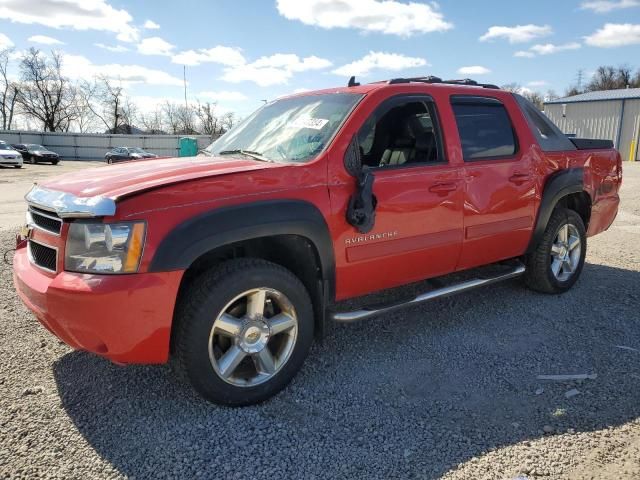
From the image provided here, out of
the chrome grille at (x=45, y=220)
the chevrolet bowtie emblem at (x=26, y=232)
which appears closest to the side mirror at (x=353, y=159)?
the chrome grille at (x=45, y=220)

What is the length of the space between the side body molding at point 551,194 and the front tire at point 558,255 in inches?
5.4

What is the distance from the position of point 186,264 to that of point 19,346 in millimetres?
1950

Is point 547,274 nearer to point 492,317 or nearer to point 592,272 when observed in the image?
point 492,317

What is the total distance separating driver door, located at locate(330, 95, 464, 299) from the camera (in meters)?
3.22

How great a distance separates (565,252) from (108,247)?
4169 millimetres

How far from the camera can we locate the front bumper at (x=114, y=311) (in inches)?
95.4

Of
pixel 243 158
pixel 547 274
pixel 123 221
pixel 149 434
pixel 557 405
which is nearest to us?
pixel 123 221

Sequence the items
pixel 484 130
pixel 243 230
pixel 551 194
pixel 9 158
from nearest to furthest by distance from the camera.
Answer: pixel 243 230
pixel 484 130
pixel 551 194
pixel 9 158

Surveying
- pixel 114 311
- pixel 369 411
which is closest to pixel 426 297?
pixel 369 411

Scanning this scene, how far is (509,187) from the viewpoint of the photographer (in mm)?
4066

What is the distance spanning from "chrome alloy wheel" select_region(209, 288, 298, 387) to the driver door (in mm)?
451

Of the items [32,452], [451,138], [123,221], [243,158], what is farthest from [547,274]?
[32,452]

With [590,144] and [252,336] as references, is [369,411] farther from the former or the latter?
[590,144]

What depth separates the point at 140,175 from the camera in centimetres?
289
